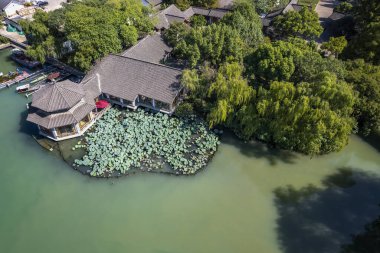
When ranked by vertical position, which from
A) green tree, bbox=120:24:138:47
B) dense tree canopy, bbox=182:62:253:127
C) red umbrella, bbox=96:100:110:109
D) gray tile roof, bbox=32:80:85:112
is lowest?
red umbrella, bbox=96:100:110:109

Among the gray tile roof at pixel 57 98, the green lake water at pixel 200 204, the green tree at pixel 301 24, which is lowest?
the green lake water at pixel 200 204

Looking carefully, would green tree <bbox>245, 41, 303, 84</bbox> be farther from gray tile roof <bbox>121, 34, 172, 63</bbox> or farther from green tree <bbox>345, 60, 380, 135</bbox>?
gray tile roof <bbox>121, 34, 172, 63</bbox>

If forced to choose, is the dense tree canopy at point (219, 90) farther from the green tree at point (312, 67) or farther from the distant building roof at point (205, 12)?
the distant building roof at point (205, 12)

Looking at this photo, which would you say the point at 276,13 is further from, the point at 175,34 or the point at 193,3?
the point at 175,34

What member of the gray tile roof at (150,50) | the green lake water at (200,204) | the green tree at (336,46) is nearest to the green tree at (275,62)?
the green lake water at (200,204)

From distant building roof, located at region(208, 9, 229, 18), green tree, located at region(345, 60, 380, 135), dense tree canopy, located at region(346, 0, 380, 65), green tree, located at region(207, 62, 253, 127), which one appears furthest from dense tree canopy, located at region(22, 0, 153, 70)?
dense tree canopy, located at region(346, 0, 380, 65)

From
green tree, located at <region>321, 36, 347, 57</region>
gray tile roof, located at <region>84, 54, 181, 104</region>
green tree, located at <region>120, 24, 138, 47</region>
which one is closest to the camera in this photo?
gray tile roof, located at <region>84, 54, 181, 104</region>
